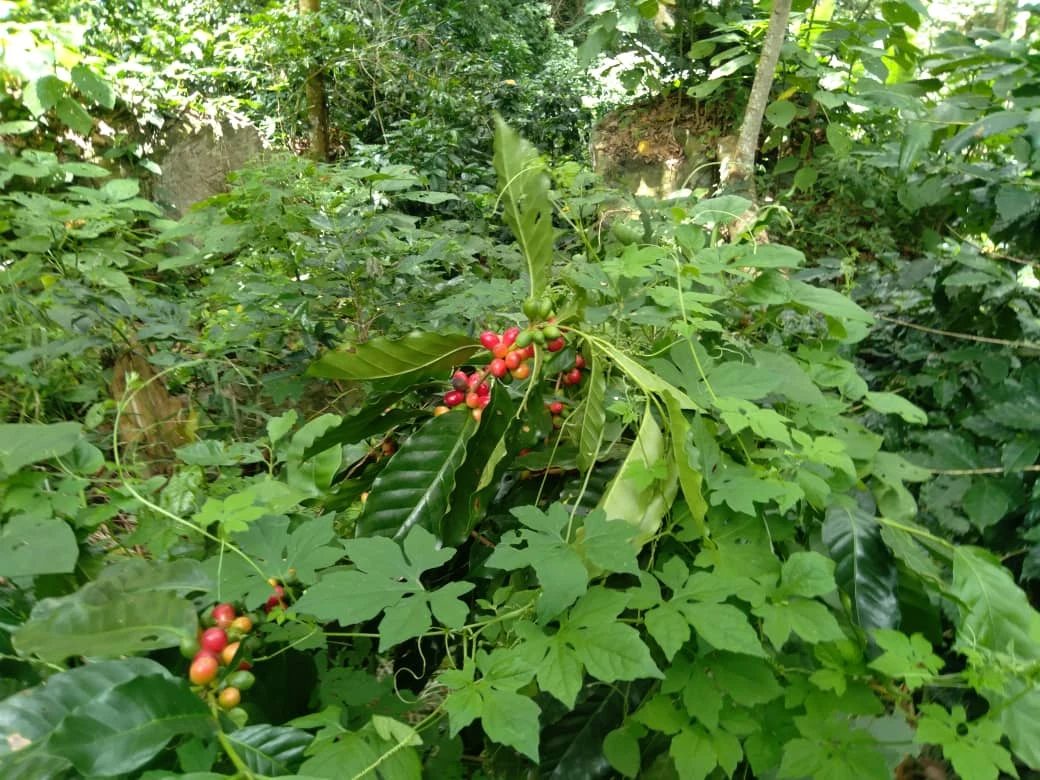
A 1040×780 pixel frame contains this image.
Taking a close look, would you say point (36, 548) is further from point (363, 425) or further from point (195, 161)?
point (195, 161)

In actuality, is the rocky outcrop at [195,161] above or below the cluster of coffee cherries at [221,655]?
above

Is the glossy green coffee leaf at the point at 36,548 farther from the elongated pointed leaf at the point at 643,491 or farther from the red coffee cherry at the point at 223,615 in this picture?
the elongated pointed leaf at the point at 643,491

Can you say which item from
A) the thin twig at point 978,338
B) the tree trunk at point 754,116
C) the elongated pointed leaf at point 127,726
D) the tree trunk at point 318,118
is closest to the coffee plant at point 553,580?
the elongated pointed leaf at point 127,726

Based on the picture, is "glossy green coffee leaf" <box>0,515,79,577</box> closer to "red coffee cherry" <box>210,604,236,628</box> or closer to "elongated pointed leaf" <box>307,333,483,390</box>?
"red coffee cherry" <box>210,604,236,628</box>

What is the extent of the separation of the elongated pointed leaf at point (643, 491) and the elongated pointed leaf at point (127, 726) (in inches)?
14.5

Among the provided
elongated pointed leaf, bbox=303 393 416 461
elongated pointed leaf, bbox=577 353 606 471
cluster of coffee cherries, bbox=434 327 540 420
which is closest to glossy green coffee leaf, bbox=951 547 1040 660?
elongated pointed leaf, bbox=577 353 606 471

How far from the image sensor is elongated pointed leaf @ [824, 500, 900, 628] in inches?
24.1

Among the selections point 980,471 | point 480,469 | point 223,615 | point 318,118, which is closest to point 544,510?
point 480,469

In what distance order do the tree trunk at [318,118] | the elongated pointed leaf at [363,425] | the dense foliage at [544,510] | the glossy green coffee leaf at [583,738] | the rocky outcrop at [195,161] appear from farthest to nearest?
the tree trunk at [318,118] → the rocky outcrop at [195,161] → the elongated pointed leaf at [363,425] → the glossy green coffee leaf at [583,738] → the dense foliage at [544,510]

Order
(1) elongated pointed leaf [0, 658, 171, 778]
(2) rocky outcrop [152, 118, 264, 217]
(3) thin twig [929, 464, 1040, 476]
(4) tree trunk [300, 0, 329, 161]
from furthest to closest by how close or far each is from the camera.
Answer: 1. (4) tree trunk [300, 0, 329, 161]
2. (2) rocky outcrop [152, 118, 264, 217]
3. (3) thin twig [929, 464, 1040, 476]
4. (1) elongated pointed leaf [0, 658, 171, 778]

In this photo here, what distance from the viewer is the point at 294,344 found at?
1.56 m

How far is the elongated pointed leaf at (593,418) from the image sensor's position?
27.3 inches

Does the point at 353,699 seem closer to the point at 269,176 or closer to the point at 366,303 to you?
the point at 366,303

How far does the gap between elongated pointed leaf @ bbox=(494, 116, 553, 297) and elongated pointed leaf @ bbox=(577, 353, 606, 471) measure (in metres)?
0.16
